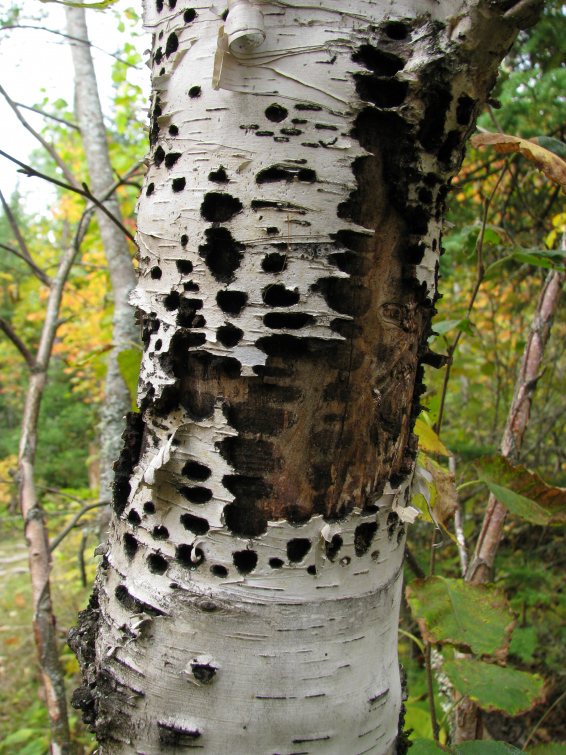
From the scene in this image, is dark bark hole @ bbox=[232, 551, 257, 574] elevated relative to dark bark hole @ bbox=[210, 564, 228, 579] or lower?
elevated

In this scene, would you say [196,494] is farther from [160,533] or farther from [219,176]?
[219,176]

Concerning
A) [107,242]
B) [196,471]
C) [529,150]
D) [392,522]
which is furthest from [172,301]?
[107,242]

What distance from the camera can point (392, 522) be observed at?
0.83m

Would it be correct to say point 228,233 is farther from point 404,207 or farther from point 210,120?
point 404,207

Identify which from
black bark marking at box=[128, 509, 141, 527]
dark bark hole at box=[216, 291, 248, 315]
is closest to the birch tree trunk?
black bark marking at box=[128, 509, 141, 527]

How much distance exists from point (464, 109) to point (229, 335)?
504 mm

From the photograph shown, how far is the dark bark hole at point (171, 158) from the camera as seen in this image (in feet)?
2.58

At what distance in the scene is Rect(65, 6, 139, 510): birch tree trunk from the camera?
3.14 meters

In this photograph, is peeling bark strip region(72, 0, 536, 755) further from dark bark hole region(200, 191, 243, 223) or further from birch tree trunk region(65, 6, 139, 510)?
birch tree trunk region(65, 6, 139, 510)

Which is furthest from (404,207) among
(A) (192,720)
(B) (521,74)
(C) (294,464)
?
(B) (521,74)

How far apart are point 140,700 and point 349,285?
0.72 meters

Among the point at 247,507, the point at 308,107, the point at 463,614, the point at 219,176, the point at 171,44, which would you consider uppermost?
the point at 171,44

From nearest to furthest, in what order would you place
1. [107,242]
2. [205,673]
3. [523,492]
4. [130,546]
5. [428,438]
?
1. [205,673]
2. [130,546]
3. [428,438]
4. [523,492]
5. [107,242]

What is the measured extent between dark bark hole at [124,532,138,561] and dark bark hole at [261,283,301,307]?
0.46 m
